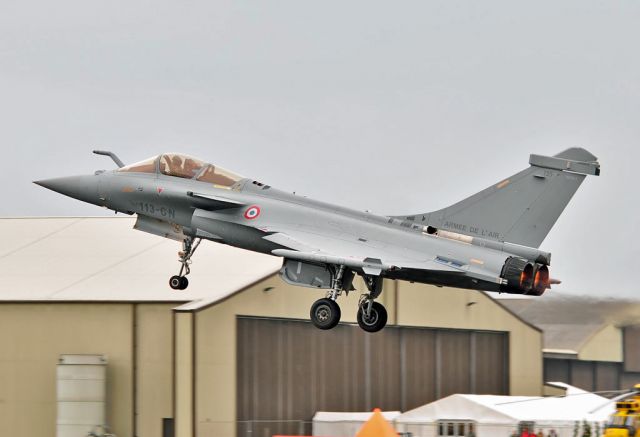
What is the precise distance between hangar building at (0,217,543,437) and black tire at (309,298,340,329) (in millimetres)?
7757

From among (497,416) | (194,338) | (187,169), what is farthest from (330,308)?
(497,416)

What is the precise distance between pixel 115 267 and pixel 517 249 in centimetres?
1527

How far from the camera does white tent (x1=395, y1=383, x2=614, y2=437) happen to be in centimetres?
3512

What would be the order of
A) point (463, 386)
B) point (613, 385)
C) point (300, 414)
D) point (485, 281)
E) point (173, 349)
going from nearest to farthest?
point (485, 281) → point (173, 349) → point (300, 414) → point (463, 386) → point (613, 385)

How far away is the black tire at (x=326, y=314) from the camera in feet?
89.0

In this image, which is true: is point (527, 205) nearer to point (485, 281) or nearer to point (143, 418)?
point (485, 281)

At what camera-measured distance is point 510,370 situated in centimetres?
4447

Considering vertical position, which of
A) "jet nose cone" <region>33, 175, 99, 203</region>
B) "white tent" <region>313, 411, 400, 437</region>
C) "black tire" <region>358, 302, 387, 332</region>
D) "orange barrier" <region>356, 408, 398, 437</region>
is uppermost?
"jet nose cone" <region>33, 175, 99, 203</region>

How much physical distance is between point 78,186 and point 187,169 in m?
2.88

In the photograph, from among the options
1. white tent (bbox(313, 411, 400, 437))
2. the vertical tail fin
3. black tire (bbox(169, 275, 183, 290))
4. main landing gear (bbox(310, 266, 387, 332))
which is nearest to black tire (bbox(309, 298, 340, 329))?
main landing gear (bbox(310, 266, 387, 332))

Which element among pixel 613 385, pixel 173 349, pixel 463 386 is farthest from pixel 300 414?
pixel 613 385

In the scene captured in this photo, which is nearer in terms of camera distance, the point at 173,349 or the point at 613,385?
the point at 173,349

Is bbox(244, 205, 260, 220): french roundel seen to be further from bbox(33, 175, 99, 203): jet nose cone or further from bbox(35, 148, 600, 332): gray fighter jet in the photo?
bbox(33, 175, 99, 203): jet nose cone

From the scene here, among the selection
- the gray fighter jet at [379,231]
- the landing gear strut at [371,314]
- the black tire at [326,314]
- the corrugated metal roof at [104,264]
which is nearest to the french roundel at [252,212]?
the gray fighter jet at [379,231]
